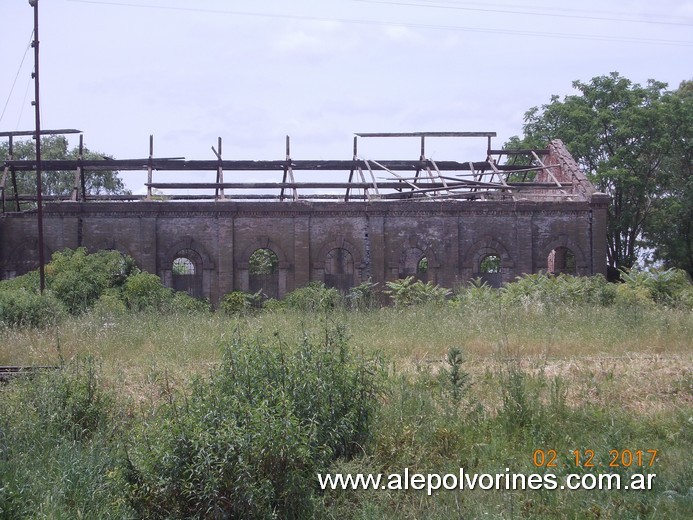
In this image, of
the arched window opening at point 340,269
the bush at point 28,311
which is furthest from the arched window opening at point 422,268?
the bush at point 28,311

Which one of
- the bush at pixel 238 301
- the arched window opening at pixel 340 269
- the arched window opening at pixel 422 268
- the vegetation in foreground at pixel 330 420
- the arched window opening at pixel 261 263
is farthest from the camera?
the arched window opening at pixel 261 263

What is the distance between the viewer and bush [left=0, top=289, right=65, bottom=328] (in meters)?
14.5

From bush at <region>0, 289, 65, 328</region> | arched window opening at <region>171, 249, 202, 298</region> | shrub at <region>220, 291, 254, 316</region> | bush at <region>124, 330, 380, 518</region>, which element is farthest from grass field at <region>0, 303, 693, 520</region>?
arched window opening at <region>171, 249, 202, 298</region>

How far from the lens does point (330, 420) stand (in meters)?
7.62

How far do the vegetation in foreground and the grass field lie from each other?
0.03 metres

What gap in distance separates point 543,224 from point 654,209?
10466 millimetres

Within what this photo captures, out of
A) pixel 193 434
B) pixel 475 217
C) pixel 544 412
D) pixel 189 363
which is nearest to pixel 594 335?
pixel 544 412

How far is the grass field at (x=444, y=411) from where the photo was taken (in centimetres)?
705

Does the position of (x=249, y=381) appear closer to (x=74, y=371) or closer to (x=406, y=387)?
(x=406, y=387)

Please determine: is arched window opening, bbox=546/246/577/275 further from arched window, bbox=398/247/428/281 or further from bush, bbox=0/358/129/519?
bush, bbox=0/358/129/519

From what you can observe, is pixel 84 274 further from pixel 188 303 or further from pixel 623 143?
pixel 623 143

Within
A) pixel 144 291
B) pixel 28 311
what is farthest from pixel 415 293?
pixel 28 311

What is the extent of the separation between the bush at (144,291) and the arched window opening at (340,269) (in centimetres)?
605

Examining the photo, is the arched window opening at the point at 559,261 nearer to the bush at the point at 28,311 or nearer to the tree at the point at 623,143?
the tree at the point at 623,143
